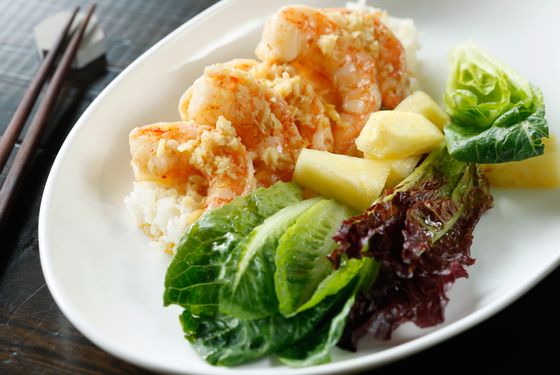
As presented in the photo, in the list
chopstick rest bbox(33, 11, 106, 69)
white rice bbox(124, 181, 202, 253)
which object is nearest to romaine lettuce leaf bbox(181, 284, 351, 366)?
white rice bbox(124, 181, 202, 253)

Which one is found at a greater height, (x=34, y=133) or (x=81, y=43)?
(x=81, y=43)

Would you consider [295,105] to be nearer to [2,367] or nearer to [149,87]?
[149,87]

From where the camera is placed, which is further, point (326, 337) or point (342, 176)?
point (342, 176)

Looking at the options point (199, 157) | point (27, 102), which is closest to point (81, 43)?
point (27, 102)

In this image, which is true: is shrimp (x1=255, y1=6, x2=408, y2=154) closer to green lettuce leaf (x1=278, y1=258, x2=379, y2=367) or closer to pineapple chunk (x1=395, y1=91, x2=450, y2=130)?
pineapple chunk (x1=395, y1=91, x2=450, y2=130)

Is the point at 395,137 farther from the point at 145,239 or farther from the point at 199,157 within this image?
the point at 145,239
